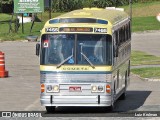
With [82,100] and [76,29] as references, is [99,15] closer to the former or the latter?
[76,29]

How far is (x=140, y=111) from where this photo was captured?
829 inches

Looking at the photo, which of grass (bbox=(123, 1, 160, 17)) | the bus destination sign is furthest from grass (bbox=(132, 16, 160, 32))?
the bus destination sign

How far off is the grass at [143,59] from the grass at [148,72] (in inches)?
151

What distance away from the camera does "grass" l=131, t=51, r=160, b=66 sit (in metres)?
39.2

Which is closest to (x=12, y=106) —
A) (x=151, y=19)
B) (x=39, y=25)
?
(x=39, y=25)

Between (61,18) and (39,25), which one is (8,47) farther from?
(61,18)

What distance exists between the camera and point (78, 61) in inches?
800

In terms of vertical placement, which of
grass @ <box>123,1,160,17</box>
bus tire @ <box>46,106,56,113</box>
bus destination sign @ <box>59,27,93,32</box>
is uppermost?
bus destination sign @ <box>59,27,93,32</box>

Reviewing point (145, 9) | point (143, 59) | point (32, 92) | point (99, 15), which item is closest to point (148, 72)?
point (32, 92)

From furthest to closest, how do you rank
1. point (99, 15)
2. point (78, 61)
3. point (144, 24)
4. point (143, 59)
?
point (144, 24), point (143, 59), point (99, 15), point (78, 61)

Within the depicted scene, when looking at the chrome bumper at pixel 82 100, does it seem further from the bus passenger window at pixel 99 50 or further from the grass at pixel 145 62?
the grass at pixel 145 62

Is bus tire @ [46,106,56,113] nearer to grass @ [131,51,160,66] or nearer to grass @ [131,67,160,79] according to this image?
grass @ [131,67,160,79]

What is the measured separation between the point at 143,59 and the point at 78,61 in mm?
→ 21508

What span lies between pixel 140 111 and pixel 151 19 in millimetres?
48532
